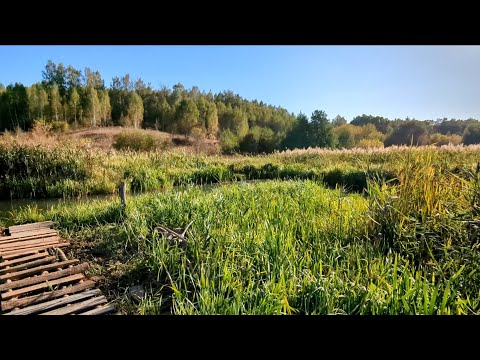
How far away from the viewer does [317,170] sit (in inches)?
317

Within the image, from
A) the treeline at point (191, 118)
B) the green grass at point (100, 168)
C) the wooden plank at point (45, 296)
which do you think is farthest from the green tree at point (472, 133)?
the wooden plank at point (45, 296)

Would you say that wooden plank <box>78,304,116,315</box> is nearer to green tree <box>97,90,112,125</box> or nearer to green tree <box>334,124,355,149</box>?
green tree <box>97,90,112,125</box>

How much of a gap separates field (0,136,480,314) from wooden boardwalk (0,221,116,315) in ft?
0.47

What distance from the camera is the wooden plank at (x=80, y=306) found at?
1923 millimetres

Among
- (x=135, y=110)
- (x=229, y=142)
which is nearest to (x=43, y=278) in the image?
(x=135, y=110)

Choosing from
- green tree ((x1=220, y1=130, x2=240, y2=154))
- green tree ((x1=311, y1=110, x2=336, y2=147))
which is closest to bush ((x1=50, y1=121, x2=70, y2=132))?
green tree ((x1=220, y1=130, x2=240, y2=154))

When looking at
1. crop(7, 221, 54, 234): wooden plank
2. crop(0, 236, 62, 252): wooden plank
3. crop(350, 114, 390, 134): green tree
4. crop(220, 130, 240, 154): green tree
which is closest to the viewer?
crop(0, 236, 62, 252): wooden plank

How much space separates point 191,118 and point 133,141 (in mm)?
1076

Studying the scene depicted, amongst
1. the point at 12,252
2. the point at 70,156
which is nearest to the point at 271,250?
the point at 12,252

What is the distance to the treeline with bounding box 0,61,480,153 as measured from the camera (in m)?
3.60
